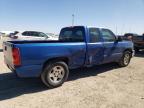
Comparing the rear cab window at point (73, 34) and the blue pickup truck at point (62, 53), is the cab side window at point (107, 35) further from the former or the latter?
the rear cab window at point (73, 34)

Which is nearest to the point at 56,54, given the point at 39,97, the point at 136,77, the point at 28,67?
the point at 28,67

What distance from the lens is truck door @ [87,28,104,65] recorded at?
680 cm

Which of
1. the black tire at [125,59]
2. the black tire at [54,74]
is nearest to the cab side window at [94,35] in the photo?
the black tire at [54,74]

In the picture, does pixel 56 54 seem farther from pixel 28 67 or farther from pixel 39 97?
pixel 39 97

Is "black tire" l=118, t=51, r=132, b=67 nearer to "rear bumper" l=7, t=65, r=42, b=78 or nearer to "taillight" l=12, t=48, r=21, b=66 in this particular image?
"rear bumper" l=7, t=65, r=42, b=78

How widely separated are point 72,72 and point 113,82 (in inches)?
76.3

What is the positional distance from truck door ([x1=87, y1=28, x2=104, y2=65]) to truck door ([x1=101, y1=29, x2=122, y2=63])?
11.9 inches

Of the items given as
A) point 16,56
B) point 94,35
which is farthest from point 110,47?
point 16,56

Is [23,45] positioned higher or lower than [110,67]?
higher

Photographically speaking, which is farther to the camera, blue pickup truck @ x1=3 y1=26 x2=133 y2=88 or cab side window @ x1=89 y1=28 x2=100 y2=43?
cab side window @ x1=89 y1=28 x2=100 y2=43

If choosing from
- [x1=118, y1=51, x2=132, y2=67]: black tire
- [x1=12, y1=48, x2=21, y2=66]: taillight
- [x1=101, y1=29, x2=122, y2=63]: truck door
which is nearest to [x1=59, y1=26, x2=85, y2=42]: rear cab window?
[x1=101, y1=29, x2=122, y2=63]: truck door

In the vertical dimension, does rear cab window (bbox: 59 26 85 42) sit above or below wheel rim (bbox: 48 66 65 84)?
above

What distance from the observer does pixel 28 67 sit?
5.25 metres

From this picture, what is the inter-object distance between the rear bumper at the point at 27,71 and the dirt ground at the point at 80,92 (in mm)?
525
